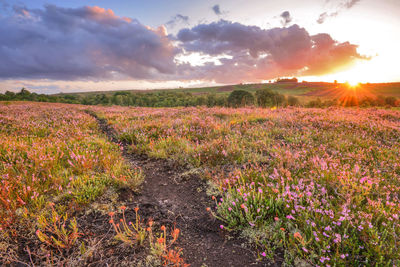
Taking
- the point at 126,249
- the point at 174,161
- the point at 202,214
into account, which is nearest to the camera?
the point at 126,249

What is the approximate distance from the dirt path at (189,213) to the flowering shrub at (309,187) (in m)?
0.27

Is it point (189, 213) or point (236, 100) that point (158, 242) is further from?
point (236, 100)

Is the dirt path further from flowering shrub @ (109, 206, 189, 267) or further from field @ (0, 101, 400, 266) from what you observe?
flowering shrub @ (109, 206, 189, 267)

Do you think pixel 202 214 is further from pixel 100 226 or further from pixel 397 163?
pixel 397 163

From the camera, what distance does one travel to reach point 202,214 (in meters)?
3.29

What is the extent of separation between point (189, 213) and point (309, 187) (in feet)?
7.02

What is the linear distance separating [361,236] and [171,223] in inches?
101

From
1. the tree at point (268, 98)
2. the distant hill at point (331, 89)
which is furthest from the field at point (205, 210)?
the distant hill at point (331, 89)

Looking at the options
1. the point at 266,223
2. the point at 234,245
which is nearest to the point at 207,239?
the point at 234,245

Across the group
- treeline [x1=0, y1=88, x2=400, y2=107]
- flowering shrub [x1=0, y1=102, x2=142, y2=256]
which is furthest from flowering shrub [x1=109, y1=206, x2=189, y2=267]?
treeline [x1=0, y1=88, x2=400, y2=107]

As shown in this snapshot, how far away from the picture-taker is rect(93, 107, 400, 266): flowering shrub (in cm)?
226

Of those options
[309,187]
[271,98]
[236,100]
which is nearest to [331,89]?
[271,98]

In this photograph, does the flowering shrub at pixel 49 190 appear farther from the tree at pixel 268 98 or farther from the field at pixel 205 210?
the tree at pixel 268 98

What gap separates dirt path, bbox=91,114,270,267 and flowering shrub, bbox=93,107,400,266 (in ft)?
0.89
